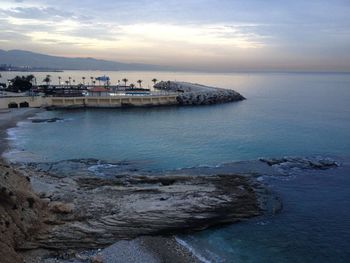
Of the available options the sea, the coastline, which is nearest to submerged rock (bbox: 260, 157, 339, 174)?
the sea

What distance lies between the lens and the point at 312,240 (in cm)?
2362

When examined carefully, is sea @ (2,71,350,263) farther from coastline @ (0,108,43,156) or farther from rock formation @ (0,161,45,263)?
rock formation @ (0,161,45,263)

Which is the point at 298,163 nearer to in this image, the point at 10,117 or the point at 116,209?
the point at 116,209

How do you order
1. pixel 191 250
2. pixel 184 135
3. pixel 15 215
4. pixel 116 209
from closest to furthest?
1. pixel 15 215
2. pixel 191 250
3. pixel 116 209
4. pixel 184 135

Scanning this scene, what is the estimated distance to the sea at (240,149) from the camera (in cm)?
2312

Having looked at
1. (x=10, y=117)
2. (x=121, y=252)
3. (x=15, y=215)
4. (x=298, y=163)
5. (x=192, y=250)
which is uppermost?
(x=10, y=117)

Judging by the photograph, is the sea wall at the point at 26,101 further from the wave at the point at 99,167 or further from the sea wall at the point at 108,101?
the wave at the point at 99,167

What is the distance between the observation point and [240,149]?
4772cm

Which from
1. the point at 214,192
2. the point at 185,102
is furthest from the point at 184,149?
the point at 185,102

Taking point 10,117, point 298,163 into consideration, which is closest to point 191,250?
point 298,163

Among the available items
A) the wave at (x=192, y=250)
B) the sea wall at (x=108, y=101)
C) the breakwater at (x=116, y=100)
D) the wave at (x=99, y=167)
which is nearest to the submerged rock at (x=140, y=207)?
the wave at (x=192, y=250)

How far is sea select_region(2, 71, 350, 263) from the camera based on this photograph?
23.1 meters

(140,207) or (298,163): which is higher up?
(298,163)

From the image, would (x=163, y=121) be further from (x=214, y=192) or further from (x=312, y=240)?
(x=312, y=240)
